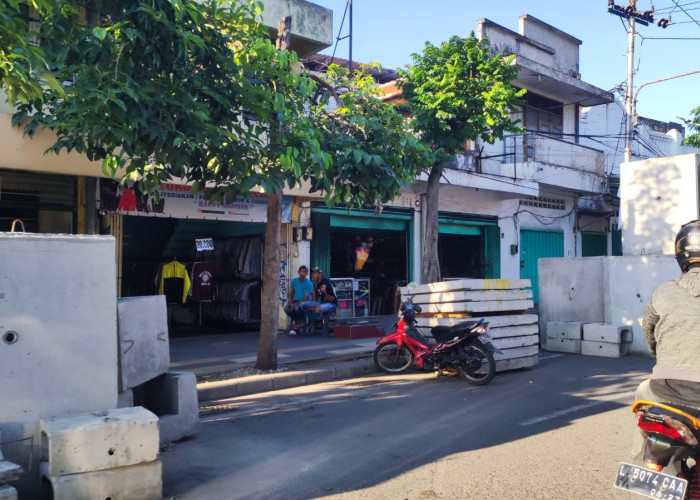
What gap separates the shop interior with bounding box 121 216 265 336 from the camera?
13.4 meters

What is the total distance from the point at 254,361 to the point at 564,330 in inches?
238

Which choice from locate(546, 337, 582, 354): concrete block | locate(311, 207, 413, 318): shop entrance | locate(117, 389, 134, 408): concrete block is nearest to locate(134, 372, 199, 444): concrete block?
locate(117, 389, 134, 408): concrete block

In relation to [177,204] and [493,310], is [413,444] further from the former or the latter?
[177,204]

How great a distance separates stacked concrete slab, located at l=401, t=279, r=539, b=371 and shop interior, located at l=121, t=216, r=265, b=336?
5481mm

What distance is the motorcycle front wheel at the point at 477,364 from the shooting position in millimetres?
7984

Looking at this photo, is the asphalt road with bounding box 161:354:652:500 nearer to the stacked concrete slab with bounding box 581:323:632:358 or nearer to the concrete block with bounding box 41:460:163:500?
the concrete block with bounding box 41:460:163:500

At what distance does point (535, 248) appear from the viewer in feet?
68.0

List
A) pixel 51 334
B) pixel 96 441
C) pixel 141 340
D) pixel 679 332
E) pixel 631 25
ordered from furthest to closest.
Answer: pixel 631 25 → pixel 141 340 → pixel 51 334 → pixel 96 441 → pixel 679 332

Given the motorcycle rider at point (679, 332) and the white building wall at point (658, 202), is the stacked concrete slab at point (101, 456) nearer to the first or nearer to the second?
the motorcycle rider at point (679, 332)

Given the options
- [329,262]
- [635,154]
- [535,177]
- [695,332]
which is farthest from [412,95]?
[635,154]

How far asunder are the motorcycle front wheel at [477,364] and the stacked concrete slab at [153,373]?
3.95 meters

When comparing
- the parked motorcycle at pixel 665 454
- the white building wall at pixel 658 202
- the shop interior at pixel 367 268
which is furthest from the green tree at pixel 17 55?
the white building wall at pixel 658 202

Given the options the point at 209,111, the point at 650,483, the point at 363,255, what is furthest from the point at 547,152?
the point at 650,483

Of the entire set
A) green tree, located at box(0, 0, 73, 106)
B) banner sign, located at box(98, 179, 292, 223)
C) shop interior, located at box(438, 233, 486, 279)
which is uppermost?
green tree, located at box(0, 0, 73, 106)
